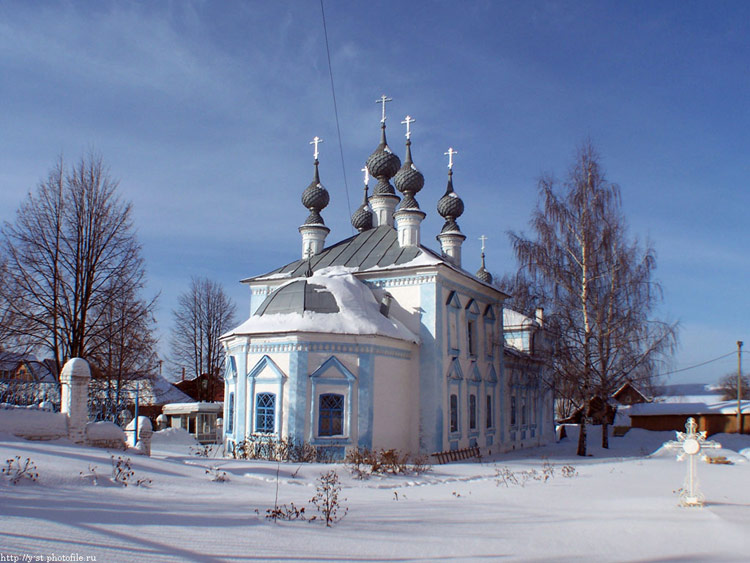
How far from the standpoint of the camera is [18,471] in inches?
309

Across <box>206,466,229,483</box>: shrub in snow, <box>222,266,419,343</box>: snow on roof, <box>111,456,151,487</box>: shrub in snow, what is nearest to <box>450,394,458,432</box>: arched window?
<box>222,266,419,343</box>: snow on roof

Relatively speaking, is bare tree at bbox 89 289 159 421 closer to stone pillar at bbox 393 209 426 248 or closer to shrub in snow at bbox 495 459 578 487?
Result: stone pillar at bbox 393 209 426 248

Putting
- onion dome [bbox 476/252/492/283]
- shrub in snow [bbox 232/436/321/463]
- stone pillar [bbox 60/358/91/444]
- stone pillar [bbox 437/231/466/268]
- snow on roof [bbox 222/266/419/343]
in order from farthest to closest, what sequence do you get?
1. onion dome [bbox 476/252/492/283]
2. stone pillar [bbox 437/231/466/268]
3. snow on roof [bbox 222/266/419/343]
4. shrub in snow [bbox 232/436/321/463]
5. stone pillar [bbox 60/358/91/444]

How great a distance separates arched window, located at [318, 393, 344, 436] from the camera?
15969 millimetres

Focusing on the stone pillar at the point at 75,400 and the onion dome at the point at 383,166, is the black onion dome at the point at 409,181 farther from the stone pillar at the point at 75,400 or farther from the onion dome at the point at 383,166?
the stone pillar at the point at 75,400

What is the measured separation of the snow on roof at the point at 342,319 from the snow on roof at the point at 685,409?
61.1 feet

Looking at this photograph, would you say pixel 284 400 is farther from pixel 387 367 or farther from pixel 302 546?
pixel 302 546

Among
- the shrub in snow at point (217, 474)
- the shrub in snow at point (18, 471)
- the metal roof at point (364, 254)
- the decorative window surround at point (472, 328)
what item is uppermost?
the metal roof at point (364, 254)

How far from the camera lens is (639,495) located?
9.45 metres

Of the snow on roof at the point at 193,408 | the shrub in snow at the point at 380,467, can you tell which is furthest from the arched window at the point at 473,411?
the snow on roof at the point at 193,408

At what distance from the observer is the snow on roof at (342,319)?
16.4 m

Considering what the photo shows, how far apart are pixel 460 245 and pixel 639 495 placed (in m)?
16.6

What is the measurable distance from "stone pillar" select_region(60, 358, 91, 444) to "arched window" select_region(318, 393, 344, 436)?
583 cm

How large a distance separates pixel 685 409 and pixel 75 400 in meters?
27.9
